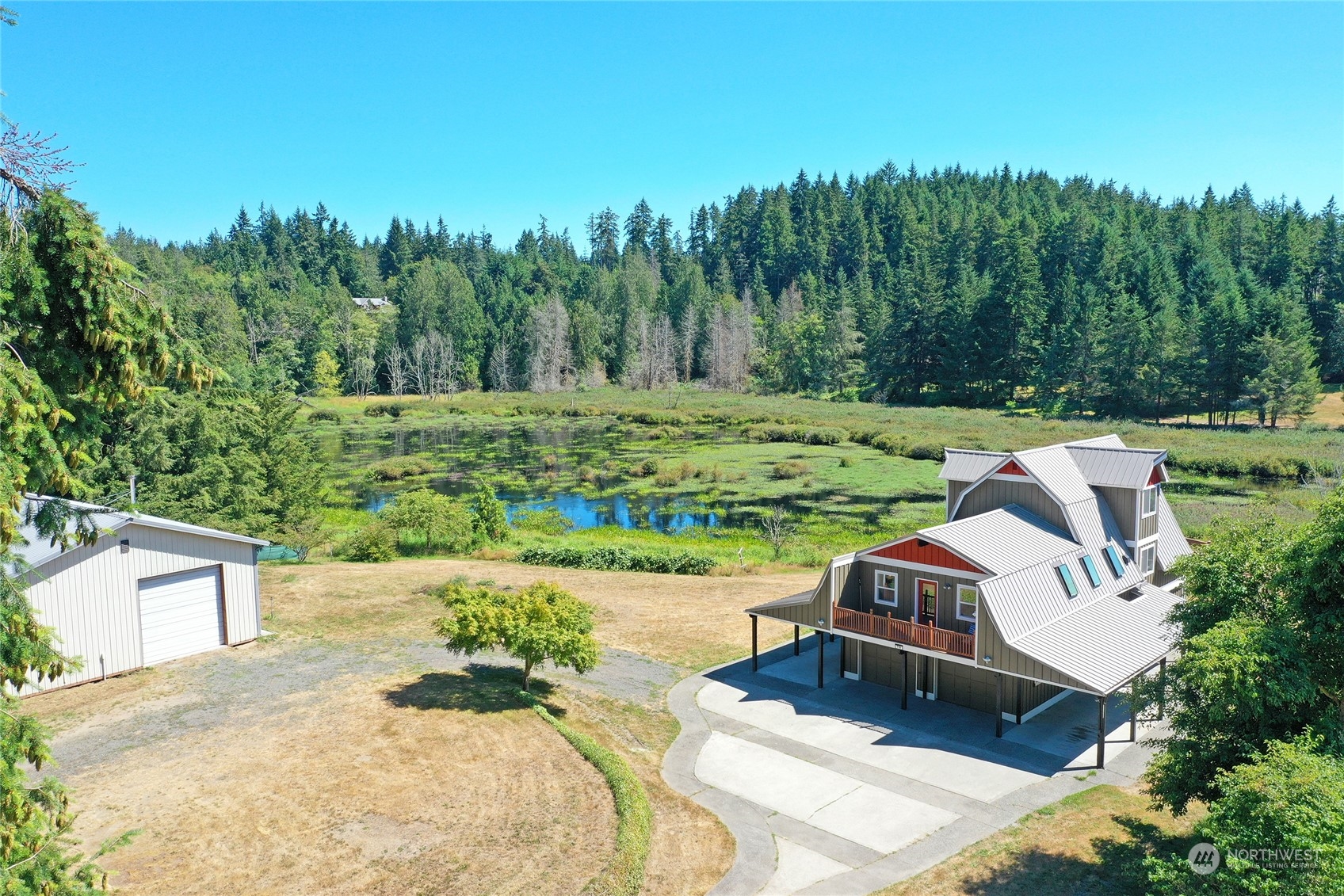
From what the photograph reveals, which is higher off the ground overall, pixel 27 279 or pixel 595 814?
pixel 27 279

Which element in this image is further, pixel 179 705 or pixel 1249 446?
pixel 1249 446

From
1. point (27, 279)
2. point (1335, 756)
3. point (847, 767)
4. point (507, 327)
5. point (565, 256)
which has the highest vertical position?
point (565, 256)

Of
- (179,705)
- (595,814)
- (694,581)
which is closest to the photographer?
(595,814)

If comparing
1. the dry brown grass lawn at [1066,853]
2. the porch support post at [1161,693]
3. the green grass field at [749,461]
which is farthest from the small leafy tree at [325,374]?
the porch support post at [1161,693]

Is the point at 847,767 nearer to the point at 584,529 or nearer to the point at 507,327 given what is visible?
the point at 584,529

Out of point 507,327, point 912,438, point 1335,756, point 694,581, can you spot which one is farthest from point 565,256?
point 1335,756

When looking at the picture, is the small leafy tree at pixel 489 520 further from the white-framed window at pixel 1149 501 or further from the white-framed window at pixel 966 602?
the white-framed window at pixel 1149 501
